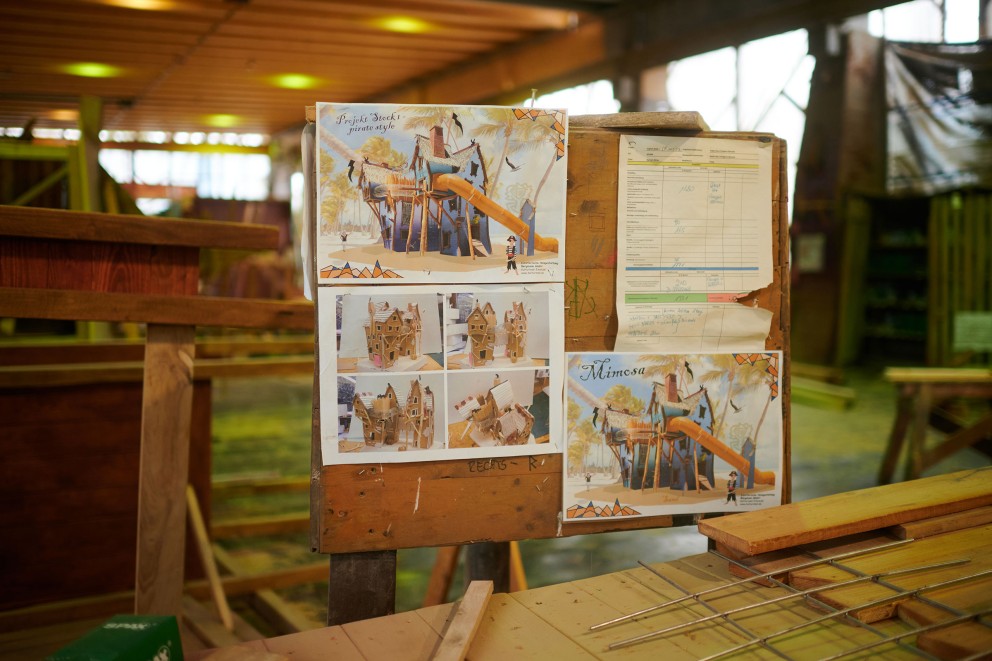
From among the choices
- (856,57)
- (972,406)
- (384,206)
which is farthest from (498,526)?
(856,57)

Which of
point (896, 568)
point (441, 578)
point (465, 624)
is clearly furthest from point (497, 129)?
point (441, 578)

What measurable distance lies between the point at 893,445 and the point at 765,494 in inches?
163

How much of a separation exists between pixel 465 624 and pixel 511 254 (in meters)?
0.80

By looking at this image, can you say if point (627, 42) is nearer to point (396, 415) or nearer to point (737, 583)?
point (396, 415)

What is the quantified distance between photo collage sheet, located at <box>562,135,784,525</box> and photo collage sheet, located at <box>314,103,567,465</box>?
0.50ft

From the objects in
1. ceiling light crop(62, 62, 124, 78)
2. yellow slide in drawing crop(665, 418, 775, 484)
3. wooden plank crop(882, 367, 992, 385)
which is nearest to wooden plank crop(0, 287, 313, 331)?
yellow slide in drawing crop(665, 418, 775, 484)

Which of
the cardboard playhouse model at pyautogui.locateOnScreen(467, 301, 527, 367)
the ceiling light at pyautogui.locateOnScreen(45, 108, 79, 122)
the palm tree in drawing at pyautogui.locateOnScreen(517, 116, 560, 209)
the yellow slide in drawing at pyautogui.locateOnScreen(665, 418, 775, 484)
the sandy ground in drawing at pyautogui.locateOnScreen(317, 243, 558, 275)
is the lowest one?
the yellow slide in drawing at pyautogui.locateOnScreen(665, 418, 775, 484)

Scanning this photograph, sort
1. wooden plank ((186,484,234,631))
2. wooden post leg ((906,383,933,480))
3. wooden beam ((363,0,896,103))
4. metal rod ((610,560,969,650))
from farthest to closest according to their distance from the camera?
wooden beam ((363,0,896,103)) → wooden post leg ((906,383,933,480)) → wooden plank ((186,484,234,631)) → metal rod ((610,560,969,650))

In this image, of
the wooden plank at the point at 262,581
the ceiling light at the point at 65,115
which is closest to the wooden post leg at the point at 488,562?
the wooden plank at the point at 262,581

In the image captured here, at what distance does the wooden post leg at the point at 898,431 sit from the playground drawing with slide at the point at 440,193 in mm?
4427

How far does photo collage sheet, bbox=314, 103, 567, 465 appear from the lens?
1.77 meters

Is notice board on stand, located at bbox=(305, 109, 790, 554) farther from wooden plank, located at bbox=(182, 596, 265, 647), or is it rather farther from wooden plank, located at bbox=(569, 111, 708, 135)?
wooden plank, located at bbox=(182, 596, 265, 647)

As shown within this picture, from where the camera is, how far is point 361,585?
1.86 meters

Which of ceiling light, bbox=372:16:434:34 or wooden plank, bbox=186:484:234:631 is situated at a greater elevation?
ceiling light, bbox=372:16:434:34
